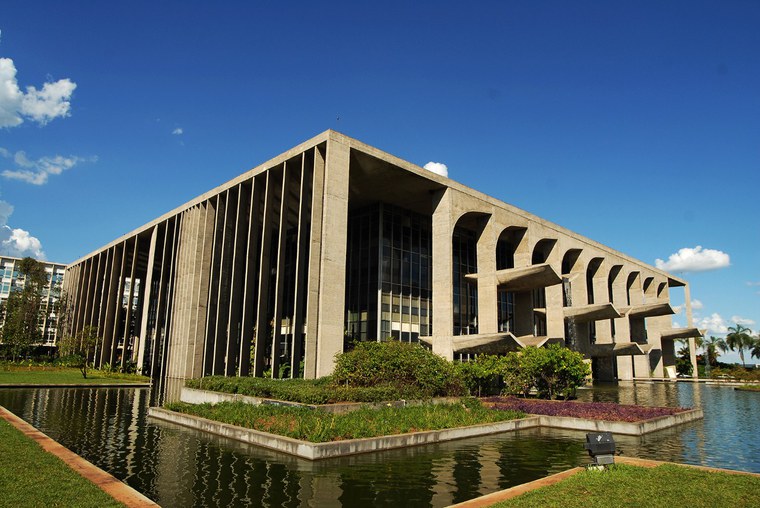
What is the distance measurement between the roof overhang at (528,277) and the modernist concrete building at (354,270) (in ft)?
0.37

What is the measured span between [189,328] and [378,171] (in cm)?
2106

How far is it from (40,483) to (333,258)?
22.2 m

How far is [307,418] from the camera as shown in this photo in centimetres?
1523

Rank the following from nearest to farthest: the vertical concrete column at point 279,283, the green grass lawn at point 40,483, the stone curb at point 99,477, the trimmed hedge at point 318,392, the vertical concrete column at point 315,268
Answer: the green grass lawn at point 40,483, the stone curb at point 99,477, the trimmed hedge at point 318,392, the vertical concrete column at point 315,268, the vertical concrete column at point 279,283

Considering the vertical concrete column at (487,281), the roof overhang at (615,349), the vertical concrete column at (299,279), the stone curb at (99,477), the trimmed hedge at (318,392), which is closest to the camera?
the stone curb at (99,477)

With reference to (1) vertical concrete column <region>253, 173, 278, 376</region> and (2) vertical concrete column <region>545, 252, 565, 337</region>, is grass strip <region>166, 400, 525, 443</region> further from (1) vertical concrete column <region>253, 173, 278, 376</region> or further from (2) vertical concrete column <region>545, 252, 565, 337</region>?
(2) vertical concrete column <region>545, 252, 565, 337</region>

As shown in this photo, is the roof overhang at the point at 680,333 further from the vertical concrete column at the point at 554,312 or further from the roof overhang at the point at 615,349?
the vertical concrete column at the point at 554,312

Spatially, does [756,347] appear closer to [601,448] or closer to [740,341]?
[740,341]

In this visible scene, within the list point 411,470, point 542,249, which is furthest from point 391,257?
point 411,470

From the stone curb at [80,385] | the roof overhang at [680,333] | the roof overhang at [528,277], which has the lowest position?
the stone curb at [80,385]

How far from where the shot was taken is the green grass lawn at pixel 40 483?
7699mm

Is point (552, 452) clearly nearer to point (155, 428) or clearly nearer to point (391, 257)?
point (155, 428)

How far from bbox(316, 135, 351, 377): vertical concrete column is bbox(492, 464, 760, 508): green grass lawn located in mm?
20572

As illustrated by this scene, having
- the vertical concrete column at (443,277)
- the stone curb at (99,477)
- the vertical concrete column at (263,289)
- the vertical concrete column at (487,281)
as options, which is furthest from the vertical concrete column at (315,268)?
the stone curb at (99,477)
